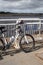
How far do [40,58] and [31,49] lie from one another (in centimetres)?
167

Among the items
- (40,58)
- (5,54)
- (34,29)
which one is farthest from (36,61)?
(34,29)

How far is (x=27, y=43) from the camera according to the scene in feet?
32.9

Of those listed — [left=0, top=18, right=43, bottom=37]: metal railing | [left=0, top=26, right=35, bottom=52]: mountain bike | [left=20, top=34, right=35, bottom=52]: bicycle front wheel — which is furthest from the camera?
[left=0, top=18, right=43, bottom=37]: metal railing

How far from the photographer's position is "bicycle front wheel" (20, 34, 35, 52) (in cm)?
985

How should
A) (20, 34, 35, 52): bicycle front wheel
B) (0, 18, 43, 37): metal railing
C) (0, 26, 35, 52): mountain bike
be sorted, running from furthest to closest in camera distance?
(0, 18, 43, 37): metal railing → (20, 34, 35, 52): bicycle front wheel → (0, 26, 35, 52): mountain bike

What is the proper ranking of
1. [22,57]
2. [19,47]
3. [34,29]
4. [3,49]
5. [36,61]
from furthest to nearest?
1. [34,29]
2. [19,47]
3. [3,49]
4. [22,57]
5. [36,61]

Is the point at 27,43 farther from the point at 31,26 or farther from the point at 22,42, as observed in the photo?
the point at 31,26

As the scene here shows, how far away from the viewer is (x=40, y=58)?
8.52 m

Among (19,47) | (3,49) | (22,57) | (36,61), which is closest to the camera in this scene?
(36,61)

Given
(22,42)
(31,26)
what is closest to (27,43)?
(22,42)

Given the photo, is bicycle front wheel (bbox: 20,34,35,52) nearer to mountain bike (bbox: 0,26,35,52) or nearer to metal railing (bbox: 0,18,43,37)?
mountain bike (bbox: 0,26,35,52)

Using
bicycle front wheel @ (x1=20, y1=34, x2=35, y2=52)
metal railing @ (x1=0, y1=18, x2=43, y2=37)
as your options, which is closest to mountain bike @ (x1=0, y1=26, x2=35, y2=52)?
bicycle front wheel @ (x1=20, y1=34, x2=35, y2=52)

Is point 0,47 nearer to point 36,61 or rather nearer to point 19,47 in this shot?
point 19,47

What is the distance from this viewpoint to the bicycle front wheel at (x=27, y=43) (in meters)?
9.85
